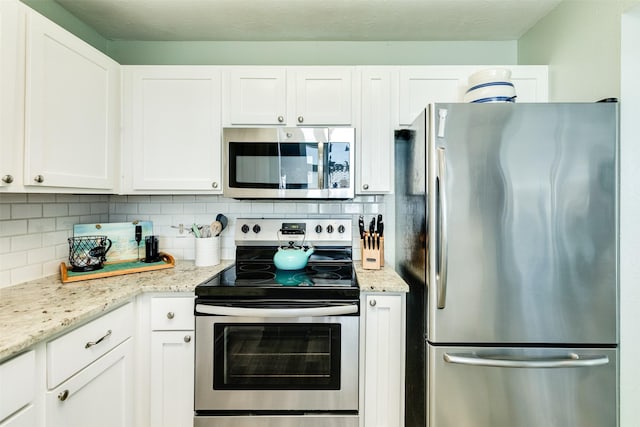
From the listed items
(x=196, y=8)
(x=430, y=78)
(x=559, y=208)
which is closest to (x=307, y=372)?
(x=559, y=208)

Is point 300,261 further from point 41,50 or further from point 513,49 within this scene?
point 513,49

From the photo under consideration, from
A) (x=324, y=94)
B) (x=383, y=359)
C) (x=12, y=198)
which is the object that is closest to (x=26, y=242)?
(x=12, y=198)

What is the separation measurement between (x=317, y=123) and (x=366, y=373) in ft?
4.68

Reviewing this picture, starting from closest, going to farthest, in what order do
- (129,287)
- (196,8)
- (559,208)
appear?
(559,208), (129,287), (196,8)

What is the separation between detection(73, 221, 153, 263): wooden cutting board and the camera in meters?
1.86

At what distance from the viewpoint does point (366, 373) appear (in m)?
1.59

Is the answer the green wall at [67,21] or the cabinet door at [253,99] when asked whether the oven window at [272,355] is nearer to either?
the cabinet door at [253,99]

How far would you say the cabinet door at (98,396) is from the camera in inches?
44.7

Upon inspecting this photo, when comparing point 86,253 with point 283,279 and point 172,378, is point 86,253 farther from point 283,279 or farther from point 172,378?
point 283,279

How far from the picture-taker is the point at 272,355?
155 centimetres

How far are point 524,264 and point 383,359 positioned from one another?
2.64 ft

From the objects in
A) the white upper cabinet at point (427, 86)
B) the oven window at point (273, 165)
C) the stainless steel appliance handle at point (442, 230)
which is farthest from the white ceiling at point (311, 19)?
the stainless steel appliance handle at point (442, 230)

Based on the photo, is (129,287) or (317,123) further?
(317,123)

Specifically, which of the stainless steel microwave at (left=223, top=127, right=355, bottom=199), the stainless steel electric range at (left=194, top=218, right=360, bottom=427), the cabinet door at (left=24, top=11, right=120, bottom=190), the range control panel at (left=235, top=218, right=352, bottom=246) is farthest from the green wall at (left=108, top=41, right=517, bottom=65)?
the stainless steel electric range at (left=194, top=218, right=360, bottom=427)
